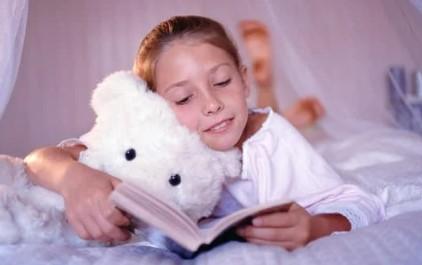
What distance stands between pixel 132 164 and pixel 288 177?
42 centimetres

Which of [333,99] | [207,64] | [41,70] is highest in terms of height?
[41,70]

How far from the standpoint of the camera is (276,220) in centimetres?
83

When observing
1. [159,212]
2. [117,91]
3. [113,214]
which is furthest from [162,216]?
[117,91]

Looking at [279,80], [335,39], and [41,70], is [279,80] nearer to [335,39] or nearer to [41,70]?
[335,39]

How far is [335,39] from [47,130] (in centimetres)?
114

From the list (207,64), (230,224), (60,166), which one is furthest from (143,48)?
(230,224)

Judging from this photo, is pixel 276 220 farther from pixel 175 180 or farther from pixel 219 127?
pixel 219 127

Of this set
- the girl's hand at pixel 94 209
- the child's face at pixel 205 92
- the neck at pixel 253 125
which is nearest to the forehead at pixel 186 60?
the child's face at pixel 205 92

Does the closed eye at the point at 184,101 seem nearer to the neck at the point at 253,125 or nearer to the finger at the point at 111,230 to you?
the neck at the point at 253,125

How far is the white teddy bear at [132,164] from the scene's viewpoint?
0.90 metres

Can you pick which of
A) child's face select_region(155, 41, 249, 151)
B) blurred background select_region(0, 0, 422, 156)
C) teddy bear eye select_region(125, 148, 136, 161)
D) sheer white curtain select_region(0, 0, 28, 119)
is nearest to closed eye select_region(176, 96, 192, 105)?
child's face select_region(155, 41, 249, 151)

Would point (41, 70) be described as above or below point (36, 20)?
below

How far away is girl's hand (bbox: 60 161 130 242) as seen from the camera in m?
0.80

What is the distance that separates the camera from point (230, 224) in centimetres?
73
